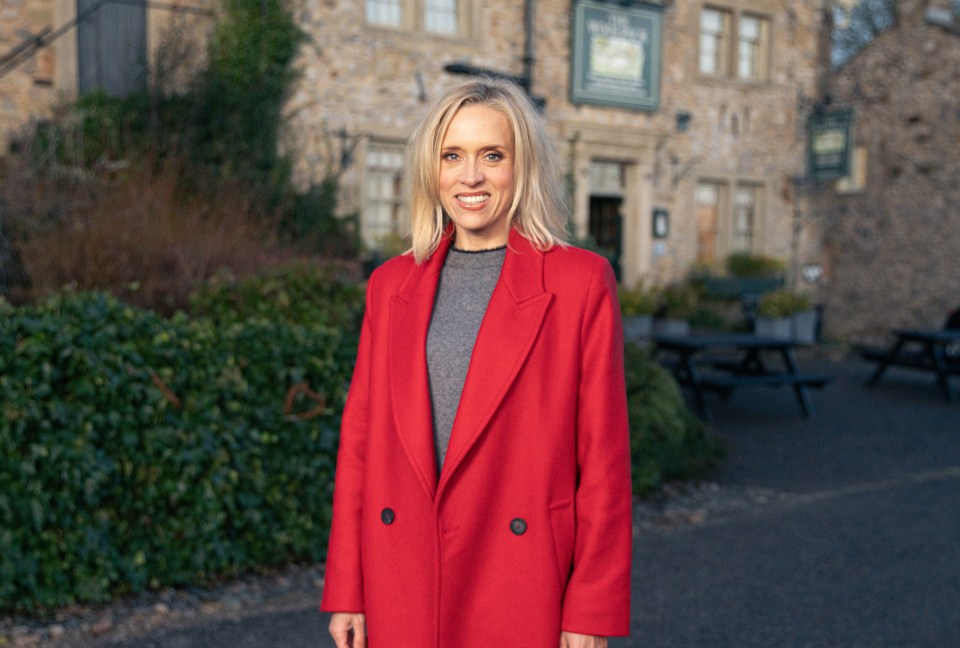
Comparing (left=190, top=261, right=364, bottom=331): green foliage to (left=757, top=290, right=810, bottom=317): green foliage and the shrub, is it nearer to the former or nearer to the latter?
the shrub

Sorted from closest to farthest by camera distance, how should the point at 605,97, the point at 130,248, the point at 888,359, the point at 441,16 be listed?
the point at 130,248 → the point at 888,359 → the point at 441,16 → the point at 605,97

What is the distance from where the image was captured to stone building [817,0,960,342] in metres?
17.2

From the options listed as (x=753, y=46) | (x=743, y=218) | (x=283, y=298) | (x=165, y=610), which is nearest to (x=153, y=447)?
(x=165, y=610)

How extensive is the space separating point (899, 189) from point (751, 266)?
409 cm

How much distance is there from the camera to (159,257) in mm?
6777

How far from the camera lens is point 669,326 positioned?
14484 millimetres

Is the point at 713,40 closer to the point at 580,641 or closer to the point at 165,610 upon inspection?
the point at 165,610

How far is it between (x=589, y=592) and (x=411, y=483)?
446 mm

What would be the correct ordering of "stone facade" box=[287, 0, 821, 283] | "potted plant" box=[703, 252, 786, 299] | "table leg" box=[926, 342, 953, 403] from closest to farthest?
"table leg" box=[926, 342, 953, 403]
"stone facade" box=[287, 0, 821, 283]
"potted plant" box=[703, 252, 786, 299]

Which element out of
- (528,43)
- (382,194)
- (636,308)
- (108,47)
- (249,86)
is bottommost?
(636,308)

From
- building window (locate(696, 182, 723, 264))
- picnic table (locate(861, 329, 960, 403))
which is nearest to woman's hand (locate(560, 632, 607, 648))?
picnic table (locate(861, 329, 960, 403))

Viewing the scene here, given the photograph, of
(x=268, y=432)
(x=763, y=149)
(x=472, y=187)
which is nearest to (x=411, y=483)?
(x=472, y=187)

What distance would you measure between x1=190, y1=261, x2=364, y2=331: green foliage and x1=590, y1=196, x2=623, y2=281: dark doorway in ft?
32.5

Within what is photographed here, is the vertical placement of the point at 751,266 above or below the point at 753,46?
below
